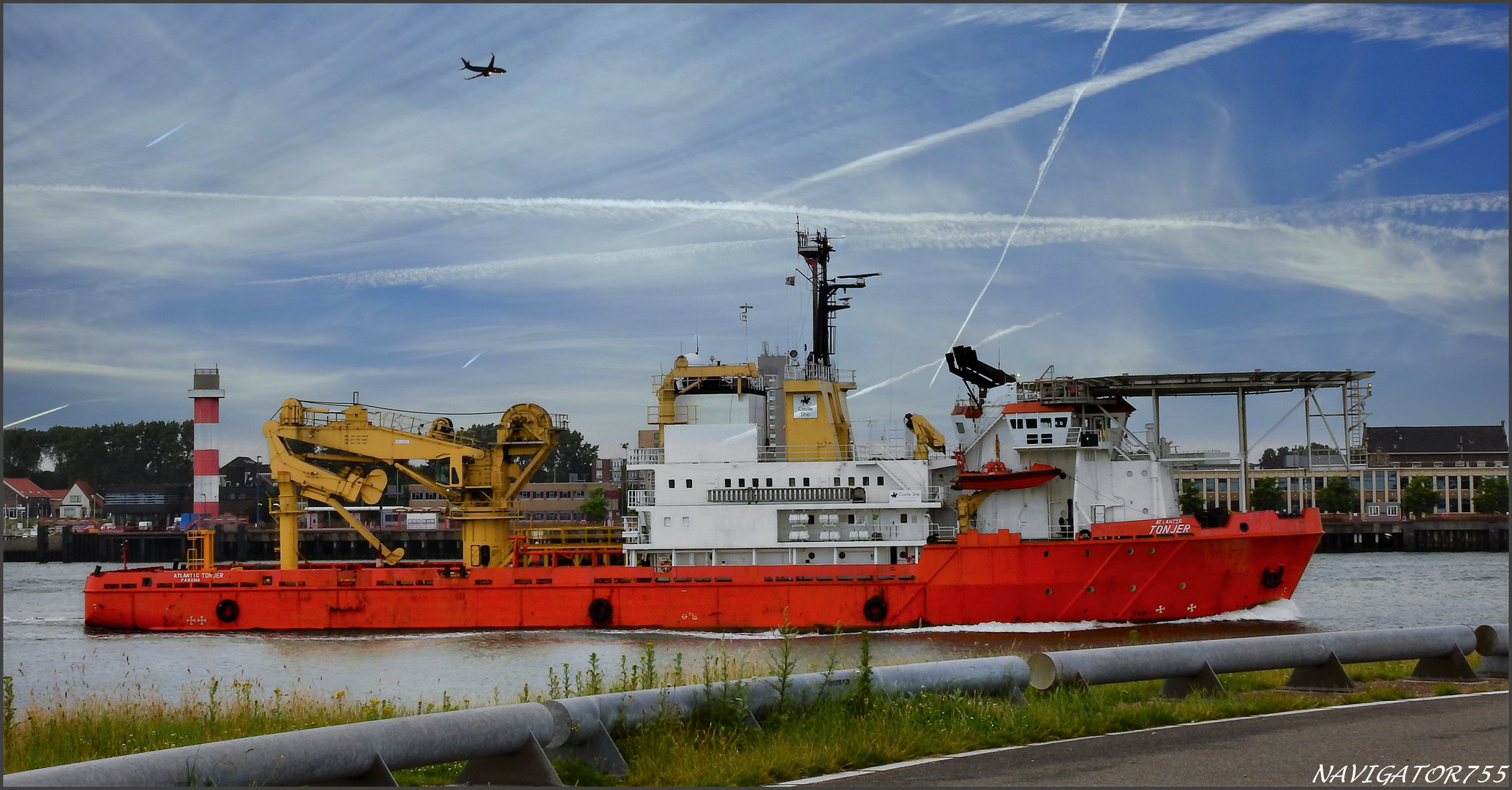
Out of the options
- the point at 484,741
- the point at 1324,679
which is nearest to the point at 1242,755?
the point at 1324,679

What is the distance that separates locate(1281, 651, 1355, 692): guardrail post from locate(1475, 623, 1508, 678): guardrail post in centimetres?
155

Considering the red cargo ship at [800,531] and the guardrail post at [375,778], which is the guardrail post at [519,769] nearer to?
the guardrail post at [375,778]

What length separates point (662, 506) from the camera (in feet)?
97.5

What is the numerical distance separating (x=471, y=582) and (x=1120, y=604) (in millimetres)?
14926

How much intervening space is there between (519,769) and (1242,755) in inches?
181

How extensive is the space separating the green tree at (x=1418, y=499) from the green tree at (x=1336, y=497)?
321 cm

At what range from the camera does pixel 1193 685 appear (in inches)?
422

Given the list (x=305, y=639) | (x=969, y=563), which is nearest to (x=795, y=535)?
(x=969, y=563)

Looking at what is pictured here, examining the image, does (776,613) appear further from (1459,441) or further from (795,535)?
(1459,441)

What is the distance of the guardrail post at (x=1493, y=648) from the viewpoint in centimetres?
1157

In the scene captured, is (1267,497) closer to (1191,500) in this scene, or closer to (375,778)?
(1191,500)

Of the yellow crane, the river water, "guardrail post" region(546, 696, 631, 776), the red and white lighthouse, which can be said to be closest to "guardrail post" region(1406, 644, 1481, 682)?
the river water

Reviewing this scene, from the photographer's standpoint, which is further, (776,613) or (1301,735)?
(776,613)

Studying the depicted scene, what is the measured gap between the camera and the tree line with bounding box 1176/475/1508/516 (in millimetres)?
76000
